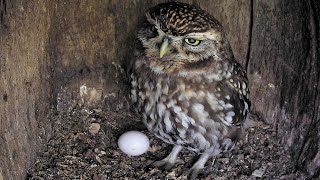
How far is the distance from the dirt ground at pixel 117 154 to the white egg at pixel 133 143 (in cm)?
8

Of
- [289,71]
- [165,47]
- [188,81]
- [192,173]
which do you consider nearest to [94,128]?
[192,173]

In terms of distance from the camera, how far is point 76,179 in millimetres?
3051

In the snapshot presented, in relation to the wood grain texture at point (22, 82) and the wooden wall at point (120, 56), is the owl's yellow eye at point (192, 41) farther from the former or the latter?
the wood grain texture at point (22, 82)

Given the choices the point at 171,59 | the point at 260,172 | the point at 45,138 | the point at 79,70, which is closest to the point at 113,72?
the point at 79,70

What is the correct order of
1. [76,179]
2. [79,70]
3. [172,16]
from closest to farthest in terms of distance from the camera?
[172,16], [76,179], [79,70]

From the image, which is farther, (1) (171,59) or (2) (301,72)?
(2) (301,72)

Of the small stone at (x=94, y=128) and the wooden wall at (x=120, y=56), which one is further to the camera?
the small stone at (x=94, y=128)

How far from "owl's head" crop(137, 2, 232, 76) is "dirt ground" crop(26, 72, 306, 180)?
2.29 feet

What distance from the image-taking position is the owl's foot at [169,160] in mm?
3228

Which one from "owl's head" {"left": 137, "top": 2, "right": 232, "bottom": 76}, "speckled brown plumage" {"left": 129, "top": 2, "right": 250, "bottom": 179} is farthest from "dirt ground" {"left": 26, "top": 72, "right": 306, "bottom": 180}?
"owl's head" {"left": 137, "top": 2, "right": 232, "bottom": 76}

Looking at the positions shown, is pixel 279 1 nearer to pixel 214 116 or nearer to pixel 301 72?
pixel 301 72

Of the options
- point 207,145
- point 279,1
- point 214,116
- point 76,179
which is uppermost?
point 279,1

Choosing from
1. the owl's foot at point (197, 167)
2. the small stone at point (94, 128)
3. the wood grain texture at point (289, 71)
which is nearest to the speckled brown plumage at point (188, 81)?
the owl's foot at point (197, 167)

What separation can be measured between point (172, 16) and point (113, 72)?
93 centimetres
